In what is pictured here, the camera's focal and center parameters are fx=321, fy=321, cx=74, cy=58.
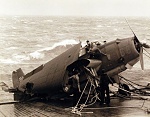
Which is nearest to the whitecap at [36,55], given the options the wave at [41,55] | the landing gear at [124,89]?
the wave at [41,55]

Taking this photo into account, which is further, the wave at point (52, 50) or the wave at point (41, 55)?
the wave at point (52, 50)

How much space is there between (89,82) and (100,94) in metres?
0.72

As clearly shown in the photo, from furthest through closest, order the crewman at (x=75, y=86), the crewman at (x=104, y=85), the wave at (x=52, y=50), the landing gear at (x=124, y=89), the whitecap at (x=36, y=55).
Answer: the wave at (x=52, y=50), the whitecap at (x=36, y=55), the landing gear at (x=124, y=89), the crewman at (x=75, y=86), the crewman at (x=104, y=85)

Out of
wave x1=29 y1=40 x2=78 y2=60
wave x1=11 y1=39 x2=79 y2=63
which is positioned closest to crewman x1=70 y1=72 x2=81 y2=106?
wave x1=11 y1=39 x2=79 y2=63

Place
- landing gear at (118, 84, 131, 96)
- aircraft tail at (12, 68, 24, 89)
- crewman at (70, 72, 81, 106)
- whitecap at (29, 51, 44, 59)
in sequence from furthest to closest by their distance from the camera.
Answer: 1. whitecap at (29, 51, 44, 59)
2. aircraft tail at (12, 68, 24, 89)
3. landing gear at (118, 84, 131, 96)
4. crewman at (70, 72, 81, 106)

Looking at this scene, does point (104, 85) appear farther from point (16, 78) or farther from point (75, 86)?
point (16, 78)

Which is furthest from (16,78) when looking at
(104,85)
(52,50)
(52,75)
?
(52,50)

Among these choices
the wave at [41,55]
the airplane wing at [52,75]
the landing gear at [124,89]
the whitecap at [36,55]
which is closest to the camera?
the airplane wing at [52,75]

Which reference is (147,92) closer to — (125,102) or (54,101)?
(125,102)

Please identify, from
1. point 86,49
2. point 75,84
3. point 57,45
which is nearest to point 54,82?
point 75,84

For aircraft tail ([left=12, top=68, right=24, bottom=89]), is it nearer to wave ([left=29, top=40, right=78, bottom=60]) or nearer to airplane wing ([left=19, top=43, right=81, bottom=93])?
airplane wing ([left=19, top=43, right=81, bottom=93])

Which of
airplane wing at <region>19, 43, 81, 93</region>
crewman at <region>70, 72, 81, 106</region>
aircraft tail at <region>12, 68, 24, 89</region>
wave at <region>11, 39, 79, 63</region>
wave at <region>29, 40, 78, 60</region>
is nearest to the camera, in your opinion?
crewman at <region>70, 72, 81, 106</region>

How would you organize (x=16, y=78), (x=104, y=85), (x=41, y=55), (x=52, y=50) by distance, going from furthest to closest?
(x=52, y=50) < (x=41, y=55) < (x=16, y=78) < (x=104, y=85)

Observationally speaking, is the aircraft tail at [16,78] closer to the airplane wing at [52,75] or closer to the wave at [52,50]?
the airplane wing at [52,75]
